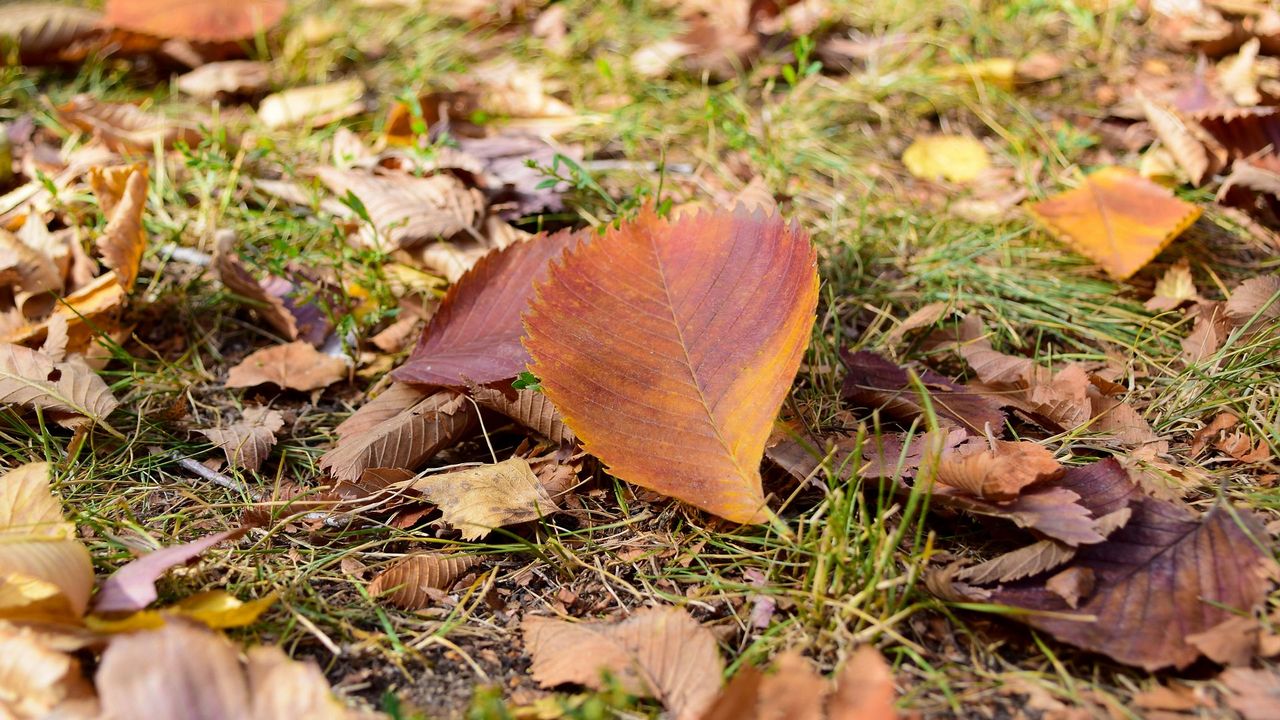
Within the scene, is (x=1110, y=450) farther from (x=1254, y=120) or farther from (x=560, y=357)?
(x=1254, y=120)

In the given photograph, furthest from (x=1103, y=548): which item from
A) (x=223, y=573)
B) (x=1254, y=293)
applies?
(x=223, y=573)

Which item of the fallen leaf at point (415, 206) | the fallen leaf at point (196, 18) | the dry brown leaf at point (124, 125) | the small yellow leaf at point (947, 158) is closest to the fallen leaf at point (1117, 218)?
the small yellow leaf at point (947, 158)

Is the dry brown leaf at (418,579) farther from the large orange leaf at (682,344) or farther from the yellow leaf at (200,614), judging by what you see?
the large orange leaf at (682,344)

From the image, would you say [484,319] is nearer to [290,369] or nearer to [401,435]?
[401,435]

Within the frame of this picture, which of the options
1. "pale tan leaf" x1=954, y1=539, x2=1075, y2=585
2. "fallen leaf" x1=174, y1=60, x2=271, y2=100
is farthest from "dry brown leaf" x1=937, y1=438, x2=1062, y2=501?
"fallen leaf" x1=174, y1=60, x2=271, y2=100

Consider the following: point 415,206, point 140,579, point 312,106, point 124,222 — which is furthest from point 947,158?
point 140,579
